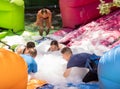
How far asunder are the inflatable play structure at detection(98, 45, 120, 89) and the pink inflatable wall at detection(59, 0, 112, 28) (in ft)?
12.7

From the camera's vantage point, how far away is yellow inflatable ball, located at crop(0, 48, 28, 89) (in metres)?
3.09

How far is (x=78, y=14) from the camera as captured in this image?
24.0 ft

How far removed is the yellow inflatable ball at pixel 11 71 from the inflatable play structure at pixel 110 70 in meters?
0.74

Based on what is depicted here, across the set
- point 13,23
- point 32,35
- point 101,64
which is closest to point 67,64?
point 101,64

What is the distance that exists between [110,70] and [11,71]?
91 centimetres

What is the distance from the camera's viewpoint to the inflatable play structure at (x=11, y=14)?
295 inches

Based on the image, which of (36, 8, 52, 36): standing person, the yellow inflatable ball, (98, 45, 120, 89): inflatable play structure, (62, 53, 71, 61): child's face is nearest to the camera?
the yellow inflatable ball

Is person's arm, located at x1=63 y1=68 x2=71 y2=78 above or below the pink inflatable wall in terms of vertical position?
below

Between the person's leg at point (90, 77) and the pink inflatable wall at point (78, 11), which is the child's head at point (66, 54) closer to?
the person's leg at point (90, 77)

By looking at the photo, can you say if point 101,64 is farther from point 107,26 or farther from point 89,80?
point 107,26

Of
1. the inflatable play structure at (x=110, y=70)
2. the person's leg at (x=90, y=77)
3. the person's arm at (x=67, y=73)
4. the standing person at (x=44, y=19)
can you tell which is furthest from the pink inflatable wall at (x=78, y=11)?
the inflatable play structure at (x=110, y=70)

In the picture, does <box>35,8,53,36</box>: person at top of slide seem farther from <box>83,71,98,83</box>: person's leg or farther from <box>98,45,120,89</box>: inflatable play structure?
<box>98,45,120,89</box>: inflatable play structure

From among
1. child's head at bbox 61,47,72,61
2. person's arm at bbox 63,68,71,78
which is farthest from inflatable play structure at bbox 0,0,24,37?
person's arm at bbox 63,68,71,78

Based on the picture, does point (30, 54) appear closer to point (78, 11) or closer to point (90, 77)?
point (90, 77)
